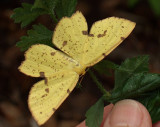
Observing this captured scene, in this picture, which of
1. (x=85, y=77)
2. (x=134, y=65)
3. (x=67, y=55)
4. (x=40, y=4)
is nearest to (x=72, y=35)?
(x=67, y=55)

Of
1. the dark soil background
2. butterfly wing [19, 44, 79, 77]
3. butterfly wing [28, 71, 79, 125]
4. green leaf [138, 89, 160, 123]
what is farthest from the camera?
the dark soil background

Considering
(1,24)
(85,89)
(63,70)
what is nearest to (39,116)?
(63,70)

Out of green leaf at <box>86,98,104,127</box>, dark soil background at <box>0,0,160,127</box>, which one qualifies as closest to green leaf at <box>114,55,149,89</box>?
green leaf at <box>86,98,104,127</box>

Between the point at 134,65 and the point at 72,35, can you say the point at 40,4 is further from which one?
the point at 134,65

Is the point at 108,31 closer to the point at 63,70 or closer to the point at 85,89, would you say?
the point at 63,70

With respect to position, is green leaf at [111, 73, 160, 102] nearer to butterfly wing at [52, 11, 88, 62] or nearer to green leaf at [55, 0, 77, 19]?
butterfly wing at [52, 11, 88, 62]
